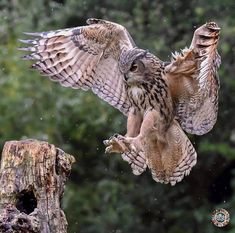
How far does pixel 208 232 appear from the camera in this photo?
944cm

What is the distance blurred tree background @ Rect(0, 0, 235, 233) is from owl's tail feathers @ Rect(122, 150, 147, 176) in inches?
116

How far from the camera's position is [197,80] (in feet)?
19.5

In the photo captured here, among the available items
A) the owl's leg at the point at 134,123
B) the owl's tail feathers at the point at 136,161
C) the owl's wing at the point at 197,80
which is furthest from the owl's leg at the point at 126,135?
the owl's wing at the point at 197,80

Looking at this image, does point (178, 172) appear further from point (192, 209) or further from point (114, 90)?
point (192, 209)

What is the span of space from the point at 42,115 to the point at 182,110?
3.43 meters

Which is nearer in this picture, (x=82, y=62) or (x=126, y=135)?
(x=126, y=135)

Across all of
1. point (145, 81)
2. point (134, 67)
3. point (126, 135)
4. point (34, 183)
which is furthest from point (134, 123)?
point (34, 183)

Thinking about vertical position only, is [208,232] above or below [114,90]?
below

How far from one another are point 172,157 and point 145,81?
53 centimetres

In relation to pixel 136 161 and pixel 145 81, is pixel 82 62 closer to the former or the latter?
pixel 145 81

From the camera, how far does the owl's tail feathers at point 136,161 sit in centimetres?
606

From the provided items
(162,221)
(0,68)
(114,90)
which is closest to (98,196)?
(162,221)

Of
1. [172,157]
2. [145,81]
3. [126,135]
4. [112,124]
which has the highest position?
[145,81]

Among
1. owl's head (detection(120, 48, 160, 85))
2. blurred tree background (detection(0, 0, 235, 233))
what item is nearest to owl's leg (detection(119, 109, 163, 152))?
owl's head (detection(120, 48, 160, 85))
